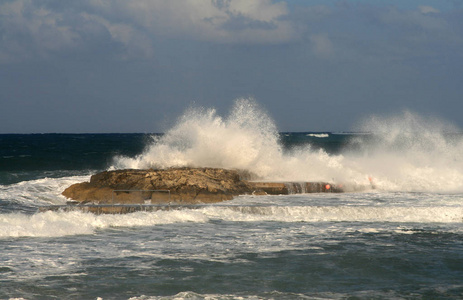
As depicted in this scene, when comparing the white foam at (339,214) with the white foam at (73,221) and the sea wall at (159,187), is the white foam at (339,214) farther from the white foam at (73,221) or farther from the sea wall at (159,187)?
the sea wall at (159,187)

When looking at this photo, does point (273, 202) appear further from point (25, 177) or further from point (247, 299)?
point (25, 177)

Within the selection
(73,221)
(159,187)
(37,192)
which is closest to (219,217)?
(159,187)

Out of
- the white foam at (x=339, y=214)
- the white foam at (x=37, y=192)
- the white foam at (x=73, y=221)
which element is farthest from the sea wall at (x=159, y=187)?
the white foam at (x=73, y=221)

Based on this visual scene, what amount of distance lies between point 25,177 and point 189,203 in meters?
14.8

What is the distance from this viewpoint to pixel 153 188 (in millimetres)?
15078

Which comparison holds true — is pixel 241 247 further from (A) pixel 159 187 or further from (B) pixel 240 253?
(A) pixel 159 187

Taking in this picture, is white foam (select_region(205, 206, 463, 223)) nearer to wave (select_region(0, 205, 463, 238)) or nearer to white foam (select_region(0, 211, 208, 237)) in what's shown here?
wave (select_region(0, 205, 463, 238))

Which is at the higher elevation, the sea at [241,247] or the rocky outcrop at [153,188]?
the rocky outcrop at [153,188]

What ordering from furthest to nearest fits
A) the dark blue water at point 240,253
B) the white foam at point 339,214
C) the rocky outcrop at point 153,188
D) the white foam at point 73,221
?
the rocky outcrop at point 153,188, the white foam at point 339,214, the white foam at point 73,221, the dark blue water at point 240,253

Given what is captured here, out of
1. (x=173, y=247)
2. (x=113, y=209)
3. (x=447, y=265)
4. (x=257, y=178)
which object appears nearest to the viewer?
(x=447, y=265)

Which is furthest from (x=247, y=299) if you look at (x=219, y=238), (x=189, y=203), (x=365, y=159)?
(x=365, y=159)

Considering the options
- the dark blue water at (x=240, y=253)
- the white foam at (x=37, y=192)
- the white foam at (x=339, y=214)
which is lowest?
the dark blue water at (x=240, y=253)

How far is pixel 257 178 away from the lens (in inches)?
804

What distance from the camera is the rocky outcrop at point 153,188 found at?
14.7m
